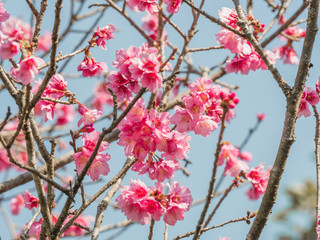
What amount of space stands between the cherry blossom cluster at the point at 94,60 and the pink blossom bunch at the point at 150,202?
613mm

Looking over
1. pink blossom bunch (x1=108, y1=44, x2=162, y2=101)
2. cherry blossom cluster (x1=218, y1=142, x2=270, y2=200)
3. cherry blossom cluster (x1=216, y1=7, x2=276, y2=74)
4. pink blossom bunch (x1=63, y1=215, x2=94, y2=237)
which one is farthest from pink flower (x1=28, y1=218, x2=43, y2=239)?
pink blossom bunch (x1=63, y1=215, x2=94, y2=237)

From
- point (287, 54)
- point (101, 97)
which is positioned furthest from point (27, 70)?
point (101, 97)

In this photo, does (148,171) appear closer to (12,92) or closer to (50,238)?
(50,238)

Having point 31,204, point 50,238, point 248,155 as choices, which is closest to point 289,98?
point 50,238

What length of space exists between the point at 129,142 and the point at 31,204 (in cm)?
69

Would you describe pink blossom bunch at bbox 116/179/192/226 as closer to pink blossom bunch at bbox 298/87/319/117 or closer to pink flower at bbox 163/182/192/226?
pink flower at bbox 163/182/192/226

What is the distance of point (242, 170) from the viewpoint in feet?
8.27

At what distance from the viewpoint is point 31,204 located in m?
2.05

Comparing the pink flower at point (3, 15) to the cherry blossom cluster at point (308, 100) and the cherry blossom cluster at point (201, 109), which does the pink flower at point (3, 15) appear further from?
the cherry blossom cluster at point (308, 100)

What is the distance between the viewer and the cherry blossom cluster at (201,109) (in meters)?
1.79

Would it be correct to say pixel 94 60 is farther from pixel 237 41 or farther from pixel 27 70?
pixel 237 41

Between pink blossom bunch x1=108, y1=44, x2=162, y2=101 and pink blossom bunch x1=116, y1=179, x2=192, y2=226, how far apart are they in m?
0.44

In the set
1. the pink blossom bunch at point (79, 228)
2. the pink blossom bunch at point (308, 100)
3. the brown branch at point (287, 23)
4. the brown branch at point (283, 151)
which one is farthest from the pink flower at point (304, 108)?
the pink blossom bunch at point (79, 228)

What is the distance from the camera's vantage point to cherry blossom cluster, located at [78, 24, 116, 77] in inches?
81.2
